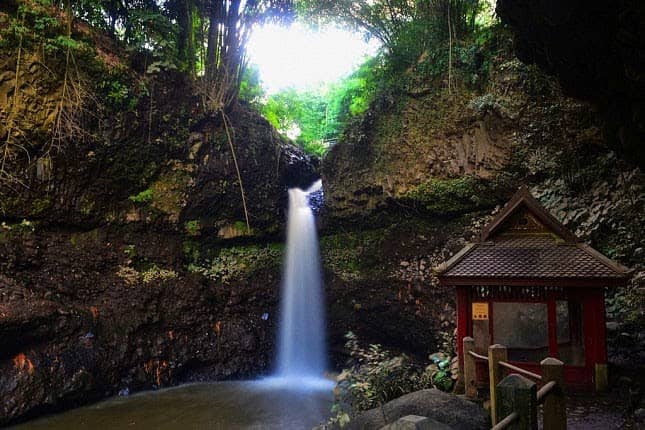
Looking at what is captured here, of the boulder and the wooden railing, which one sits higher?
the wooden railing

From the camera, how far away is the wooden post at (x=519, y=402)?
2715 mm

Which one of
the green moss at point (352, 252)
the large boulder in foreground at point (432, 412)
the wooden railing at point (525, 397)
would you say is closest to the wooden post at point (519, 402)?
the wooden railing at point (525, 397)

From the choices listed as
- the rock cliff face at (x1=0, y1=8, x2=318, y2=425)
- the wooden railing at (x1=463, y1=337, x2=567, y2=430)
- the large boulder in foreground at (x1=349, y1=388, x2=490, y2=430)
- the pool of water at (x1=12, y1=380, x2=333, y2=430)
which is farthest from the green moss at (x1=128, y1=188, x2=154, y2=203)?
the wooden railing at (x1=463, y1=337, x2=567, y2=430)

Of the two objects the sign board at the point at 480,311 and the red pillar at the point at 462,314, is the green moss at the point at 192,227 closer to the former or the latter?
the red pillar at the point at 462,314

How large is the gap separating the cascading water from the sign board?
6.30 metres

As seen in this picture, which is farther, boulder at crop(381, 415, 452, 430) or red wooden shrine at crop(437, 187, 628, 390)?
red wooden shrine at crop(437, 187, 628, 390)

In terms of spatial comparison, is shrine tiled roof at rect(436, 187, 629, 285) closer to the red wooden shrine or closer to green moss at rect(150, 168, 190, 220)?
the red wooden shrine

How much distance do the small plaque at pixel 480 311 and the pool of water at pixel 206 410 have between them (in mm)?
3616

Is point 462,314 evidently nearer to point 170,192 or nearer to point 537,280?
point 537,280

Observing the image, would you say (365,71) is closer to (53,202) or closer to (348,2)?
(348,2)

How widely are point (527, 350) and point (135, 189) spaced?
9.35 m

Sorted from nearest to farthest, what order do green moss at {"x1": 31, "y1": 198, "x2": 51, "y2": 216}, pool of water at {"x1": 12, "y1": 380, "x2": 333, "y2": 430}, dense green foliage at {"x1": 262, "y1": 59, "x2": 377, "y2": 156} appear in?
pool of water at {"x1": 12, "y1": 380, "x2": 333, "y2": 430}, green moss at {"x1": 31, "y1": 198, "x2": 51, "y2": 216}, dense green foliage at {"x1": 262, "y1": 59, "x2": 377, "y2": 156}

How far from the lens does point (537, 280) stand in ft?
18.2

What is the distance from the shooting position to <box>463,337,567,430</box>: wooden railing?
2719 millimetres
